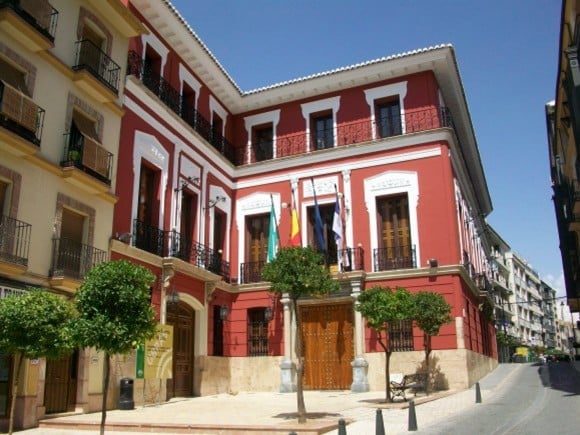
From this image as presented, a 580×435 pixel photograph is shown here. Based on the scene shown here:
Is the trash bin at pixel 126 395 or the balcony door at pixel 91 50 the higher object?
the balcony door at pixel 91 50

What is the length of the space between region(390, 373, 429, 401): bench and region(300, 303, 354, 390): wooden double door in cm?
250

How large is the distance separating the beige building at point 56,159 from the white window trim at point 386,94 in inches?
357

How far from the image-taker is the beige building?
11.9m

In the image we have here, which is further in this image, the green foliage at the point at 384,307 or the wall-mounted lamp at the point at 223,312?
the wall-mounted lamp at the point at 223,312

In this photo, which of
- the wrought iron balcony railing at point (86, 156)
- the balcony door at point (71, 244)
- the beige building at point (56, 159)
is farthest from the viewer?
the wrought iron balcony railing at point (86, 156)

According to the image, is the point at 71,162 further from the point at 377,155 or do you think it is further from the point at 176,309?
the point at 377,155

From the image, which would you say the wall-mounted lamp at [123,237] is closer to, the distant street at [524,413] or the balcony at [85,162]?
the balcony at [85,162]

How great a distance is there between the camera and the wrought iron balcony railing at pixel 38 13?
12.3 m

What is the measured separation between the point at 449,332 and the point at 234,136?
37.2 ft

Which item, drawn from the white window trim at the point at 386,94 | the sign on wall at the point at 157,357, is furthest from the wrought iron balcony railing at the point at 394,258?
the sign on wall at the point at 157,357

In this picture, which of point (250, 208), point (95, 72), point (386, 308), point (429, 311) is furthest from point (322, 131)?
point (95, 72)

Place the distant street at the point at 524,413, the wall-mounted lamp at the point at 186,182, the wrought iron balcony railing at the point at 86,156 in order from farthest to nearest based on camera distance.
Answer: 1. the wall-mounted lamp at the point at 186,182
2. the wrought iron balcony railing at the point at 86,156
3. the distant street at the point at 524,413

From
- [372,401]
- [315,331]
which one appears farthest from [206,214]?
[372,401]

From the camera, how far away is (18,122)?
1214cm
